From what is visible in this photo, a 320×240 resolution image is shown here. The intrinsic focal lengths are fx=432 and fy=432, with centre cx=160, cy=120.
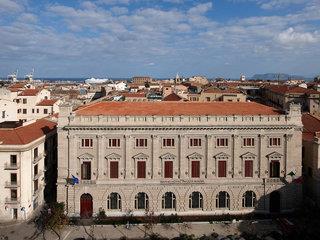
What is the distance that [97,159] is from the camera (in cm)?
6366

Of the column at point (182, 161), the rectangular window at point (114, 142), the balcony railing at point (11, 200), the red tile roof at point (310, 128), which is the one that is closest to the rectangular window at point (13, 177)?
the balcony railing at point (11, 200)

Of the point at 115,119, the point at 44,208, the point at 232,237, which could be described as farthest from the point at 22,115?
the point at 232,237

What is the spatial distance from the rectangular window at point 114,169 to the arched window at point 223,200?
1554 cm

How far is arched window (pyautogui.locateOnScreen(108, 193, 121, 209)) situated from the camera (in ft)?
211

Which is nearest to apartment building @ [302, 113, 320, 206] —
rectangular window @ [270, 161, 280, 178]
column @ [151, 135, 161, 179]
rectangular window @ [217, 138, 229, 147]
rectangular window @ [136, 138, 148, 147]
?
rectangular window @ [270, 161, 280, 178]

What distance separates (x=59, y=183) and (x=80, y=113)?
10.9 meters

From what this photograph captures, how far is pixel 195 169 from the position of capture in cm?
6450

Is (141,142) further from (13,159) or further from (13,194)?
(13,194)

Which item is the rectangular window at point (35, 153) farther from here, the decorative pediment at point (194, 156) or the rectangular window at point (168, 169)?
the decorative pediment at point (194, 156)

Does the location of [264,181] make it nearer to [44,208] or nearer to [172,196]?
[172,196]

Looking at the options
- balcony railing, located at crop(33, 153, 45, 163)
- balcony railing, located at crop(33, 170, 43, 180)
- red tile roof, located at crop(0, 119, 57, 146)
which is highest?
red tile roof, located at crop(0, 119, 57, 146)

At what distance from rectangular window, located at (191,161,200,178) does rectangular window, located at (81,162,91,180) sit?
15.3 metres

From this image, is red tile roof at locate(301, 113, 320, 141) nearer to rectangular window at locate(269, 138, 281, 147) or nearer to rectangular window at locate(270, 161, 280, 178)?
rectangular window at locate(269, 138, 281, 147)

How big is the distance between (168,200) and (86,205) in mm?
12297
